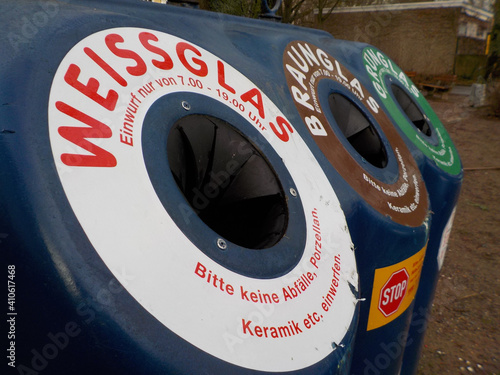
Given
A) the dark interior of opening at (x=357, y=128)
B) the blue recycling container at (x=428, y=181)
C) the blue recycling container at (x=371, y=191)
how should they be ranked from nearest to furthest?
1. the blue recycling container at (x=371, y=191)
2. the dark interior of opening at (x=357, y=128)
3. the blue recycling container at (x=428, y=181)

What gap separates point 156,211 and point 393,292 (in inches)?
38.9

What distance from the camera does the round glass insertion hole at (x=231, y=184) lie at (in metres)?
1.10

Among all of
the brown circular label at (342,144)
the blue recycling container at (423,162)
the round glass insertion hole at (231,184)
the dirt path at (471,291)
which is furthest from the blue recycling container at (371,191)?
the dirt path at (471,291)

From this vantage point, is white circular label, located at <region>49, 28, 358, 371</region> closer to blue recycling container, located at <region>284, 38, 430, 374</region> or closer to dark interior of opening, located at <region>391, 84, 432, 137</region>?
blue recycling container, located at <region>284, 38, 430, 374</region>

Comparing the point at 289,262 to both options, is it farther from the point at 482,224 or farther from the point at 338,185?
the point at 482,224

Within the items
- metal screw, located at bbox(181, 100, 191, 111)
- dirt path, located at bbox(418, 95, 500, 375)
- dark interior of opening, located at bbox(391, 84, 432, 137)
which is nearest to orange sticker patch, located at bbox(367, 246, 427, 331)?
metal screw, located at bbox(181, 100, 191, 111)

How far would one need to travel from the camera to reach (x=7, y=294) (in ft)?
2.24

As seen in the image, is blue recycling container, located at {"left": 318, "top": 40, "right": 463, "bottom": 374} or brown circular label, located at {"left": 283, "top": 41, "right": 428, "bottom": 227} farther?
blue recycling container, located at {"left": 318, "top": 40, "right": 463, "bottom": 374}

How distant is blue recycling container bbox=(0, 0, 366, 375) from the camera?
69cm

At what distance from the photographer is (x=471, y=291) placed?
347 cm

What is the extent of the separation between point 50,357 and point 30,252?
173mm

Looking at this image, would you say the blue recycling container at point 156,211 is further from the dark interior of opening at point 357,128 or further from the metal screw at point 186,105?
the dark interior of opening at point 357,128

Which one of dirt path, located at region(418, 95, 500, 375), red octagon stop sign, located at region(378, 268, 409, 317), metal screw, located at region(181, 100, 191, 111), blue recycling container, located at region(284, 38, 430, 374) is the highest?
metal screw, located at region(181, 100, 191, 111)

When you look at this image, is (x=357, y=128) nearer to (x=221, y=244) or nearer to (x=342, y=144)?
(x=342, y=144)
